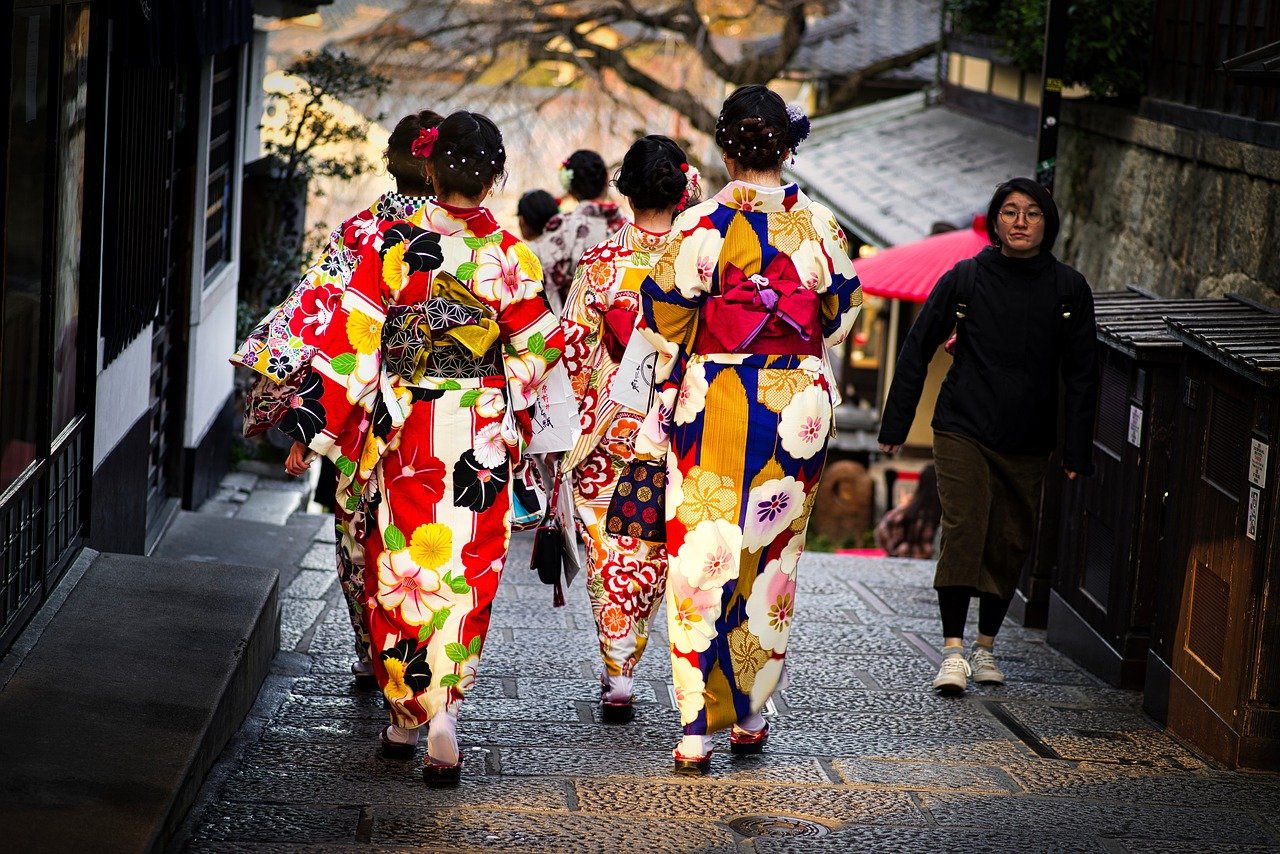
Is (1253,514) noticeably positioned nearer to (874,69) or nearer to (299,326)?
(299,326)

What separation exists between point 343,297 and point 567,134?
50.1 feet

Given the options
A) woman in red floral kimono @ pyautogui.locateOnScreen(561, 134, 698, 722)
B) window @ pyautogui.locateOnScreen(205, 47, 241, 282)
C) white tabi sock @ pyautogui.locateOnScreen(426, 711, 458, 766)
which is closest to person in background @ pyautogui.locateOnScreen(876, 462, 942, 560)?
window @ pyautogui.locateOnScreen(205, 47, 241, 282)

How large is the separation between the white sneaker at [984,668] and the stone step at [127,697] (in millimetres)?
2879

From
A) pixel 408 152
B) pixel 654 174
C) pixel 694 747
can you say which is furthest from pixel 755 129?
pixel 694 747

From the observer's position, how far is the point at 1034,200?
648 centimetres

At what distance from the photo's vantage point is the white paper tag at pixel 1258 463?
5.47 m

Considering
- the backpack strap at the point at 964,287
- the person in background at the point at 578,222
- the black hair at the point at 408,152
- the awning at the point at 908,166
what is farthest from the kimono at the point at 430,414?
the awning at the point at 908,166

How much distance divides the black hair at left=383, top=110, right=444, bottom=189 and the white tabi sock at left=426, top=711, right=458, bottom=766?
6.26 ft

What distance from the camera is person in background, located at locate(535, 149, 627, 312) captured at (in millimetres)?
8539

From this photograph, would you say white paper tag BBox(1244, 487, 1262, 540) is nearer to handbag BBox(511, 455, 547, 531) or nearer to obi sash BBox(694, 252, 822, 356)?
obi sash BBox(694, 252, 822, 356)

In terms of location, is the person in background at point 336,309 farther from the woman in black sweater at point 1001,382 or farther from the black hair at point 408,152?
the woman in black sweater at point 1001,382

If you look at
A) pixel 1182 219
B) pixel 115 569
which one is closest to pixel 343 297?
pixel 115 569

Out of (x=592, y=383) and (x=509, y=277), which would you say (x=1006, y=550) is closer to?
(x=592, y=383)

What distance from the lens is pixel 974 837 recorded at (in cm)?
472
